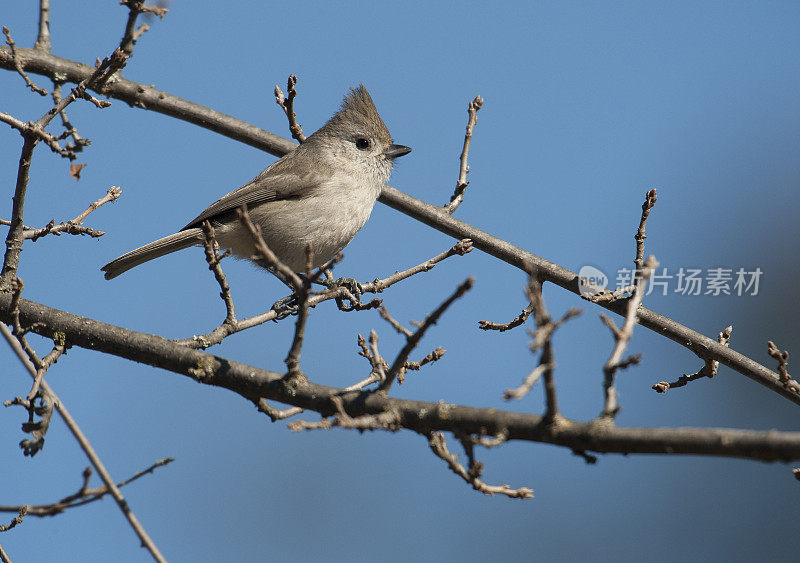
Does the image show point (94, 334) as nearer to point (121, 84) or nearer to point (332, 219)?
point (121, 84)

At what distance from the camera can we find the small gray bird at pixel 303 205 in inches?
178

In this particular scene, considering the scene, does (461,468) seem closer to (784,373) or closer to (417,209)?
(784,373)

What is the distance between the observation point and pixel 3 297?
111 inches

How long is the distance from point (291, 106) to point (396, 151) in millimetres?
1115

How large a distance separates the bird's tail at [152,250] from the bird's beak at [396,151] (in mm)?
1375

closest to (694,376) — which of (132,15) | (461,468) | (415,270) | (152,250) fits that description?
(415,270)

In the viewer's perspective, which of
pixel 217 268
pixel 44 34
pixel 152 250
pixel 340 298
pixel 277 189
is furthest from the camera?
pixel 277 189

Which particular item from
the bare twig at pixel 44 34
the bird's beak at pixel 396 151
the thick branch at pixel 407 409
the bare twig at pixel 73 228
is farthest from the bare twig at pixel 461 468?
the bird's beak at pixel 396 151

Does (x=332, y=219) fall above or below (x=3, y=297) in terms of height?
above

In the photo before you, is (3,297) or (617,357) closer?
(617,357)

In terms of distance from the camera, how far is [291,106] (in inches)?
164

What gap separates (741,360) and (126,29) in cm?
279

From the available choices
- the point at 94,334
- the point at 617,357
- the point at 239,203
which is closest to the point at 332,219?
the point at 239,203

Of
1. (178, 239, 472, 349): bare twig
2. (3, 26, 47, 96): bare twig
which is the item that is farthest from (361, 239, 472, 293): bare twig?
(3, 26, 47, 96): bare twig
